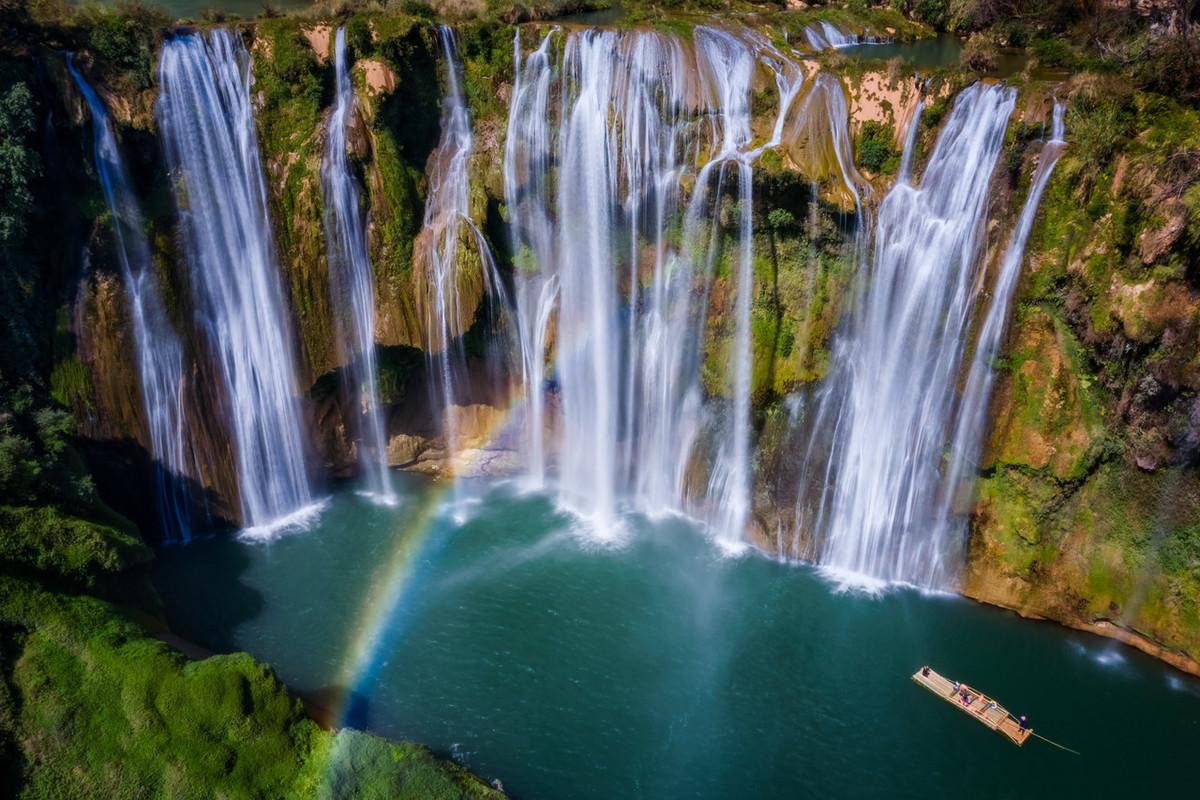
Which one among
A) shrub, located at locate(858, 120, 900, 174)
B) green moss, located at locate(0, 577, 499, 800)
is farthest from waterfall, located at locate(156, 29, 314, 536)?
shrub, located at locate(858, 120, 900, 174)

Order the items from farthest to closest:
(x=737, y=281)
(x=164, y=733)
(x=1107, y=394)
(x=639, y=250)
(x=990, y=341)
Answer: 1. (x=639, y=250)
2. (x=737, y=281)
3. (x=990, y=341)
4. (x=1107, y=394)
5. (x=164, y=733)

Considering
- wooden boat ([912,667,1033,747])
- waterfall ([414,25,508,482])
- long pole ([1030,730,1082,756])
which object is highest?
waterfall ([414,25,508,482])

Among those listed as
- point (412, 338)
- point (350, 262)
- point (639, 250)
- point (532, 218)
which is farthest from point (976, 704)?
point (350, 262)

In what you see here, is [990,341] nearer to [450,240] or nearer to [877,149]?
[877,149]

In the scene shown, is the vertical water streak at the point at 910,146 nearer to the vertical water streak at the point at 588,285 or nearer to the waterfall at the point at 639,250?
the waterfall at the point at 639,250

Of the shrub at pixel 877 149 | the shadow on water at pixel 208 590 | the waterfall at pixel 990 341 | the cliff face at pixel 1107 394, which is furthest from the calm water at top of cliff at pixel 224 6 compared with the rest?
the cliff face at pixel 1107 394

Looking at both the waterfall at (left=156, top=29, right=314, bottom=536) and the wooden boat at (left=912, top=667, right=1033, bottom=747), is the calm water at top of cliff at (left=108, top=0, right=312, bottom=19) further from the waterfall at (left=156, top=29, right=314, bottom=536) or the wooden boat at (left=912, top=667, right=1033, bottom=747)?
the wooden boat at (left=912, top=667, right=1033, bottom=747)
